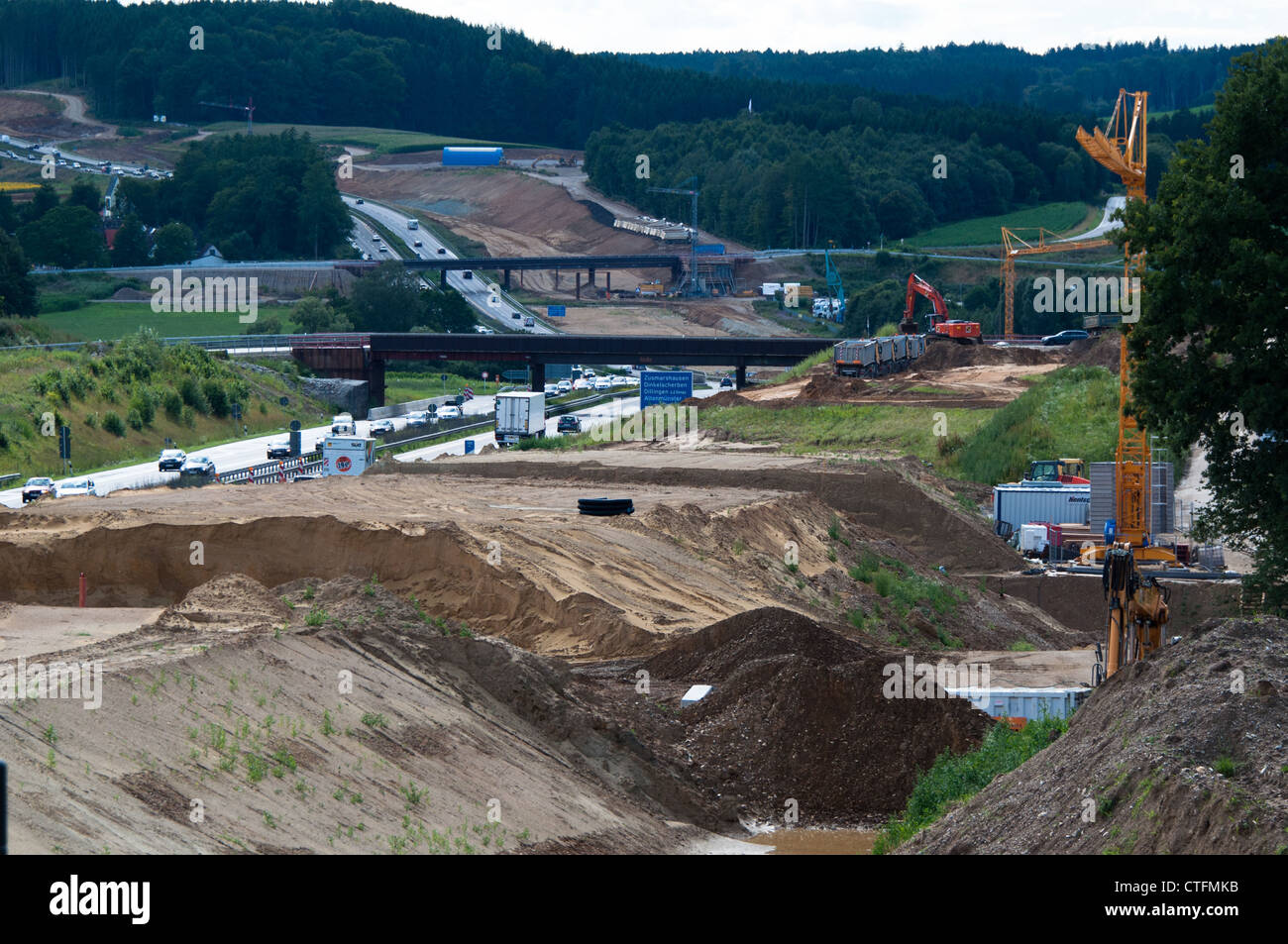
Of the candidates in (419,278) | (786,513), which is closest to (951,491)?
(786,513)

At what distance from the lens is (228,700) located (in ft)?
74.4

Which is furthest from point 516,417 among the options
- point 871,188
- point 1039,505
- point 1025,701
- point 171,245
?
point 871,188

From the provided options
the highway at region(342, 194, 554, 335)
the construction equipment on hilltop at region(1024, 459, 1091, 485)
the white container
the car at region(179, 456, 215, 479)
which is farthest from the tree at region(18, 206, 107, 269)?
the white container

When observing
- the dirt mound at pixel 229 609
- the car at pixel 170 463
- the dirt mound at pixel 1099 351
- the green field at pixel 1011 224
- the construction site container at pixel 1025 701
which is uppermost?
the green field at pixel 1011 224

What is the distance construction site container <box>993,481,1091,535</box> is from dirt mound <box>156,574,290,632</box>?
2880 cm

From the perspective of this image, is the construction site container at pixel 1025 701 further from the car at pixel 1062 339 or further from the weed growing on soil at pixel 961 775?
the car at pixel 1062 339

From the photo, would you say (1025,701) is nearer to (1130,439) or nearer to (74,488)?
(1130,439)

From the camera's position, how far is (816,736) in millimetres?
27266

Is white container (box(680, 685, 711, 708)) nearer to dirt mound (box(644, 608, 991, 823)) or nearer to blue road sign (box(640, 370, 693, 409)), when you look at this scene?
dirt mound (box(644, 608, 991, 823))

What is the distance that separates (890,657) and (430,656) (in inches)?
357

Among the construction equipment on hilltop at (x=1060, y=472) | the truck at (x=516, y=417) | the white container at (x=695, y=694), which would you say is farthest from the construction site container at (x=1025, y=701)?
the truck at (x=516, y=417)

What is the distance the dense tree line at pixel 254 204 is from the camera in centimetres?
16750

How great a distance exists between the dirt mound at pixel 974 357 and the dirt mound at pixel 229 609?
61.4 m

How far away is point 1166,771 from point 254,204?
16421cm
